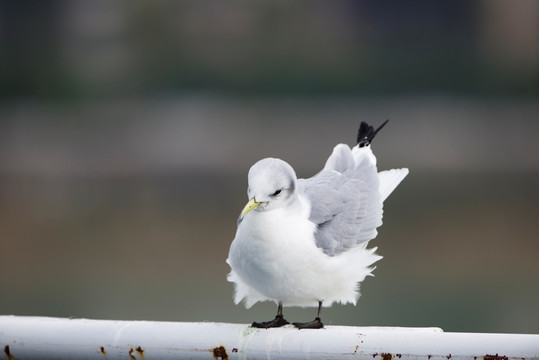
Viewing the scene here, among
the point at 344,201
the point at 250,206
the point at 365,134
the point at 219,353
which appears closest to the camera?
the point at 219,353

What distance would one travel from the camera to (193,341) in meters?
1.66

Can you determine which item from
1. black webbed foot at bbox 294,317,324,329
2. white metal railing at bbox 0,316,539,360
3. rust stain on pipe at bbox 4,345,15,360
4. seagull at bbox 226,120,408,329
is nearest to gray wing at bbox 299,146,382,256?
seagull at bbox 226,120,408,329

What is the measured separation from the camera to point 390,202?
7.53 meters

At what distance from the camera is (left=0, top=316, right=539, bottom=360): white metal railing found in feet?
5.23

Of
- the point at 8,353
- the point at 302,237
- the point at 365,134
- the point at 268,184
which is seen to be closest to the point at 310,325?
the point at 302,237

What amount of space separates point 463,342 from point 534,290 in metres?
5.77

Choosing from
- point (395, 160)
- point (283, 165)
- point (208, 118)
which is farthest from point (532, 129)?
point (283, 165)

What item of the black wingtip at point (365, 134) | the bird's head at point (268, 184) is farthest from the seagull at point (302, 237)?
the black wingtip at point (365, 134)

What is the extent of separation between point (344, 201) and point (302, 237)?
244mm

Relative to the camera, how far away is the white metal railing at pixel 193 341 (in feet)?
5.23

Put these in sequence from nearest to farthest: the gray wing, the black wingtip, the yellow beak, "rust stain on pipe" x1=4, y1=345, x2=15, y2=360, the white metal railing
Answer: the white metal railing → "rust stain on pipe" x1=4, y1=345, x2=15, y2=360 → the yellow beak → the gray wing → the black wingtip

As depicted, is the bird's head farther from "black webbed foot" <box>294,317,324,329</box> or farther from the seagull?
"black webbed foot" <box>294,317,324,329</box>

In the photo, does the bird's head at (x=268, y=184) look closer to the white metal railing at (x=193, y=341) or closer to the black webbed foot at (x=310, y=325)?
the black webbed foot at (x=310, y=325)

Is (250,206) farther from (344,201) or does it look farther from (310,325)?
(344,201)
